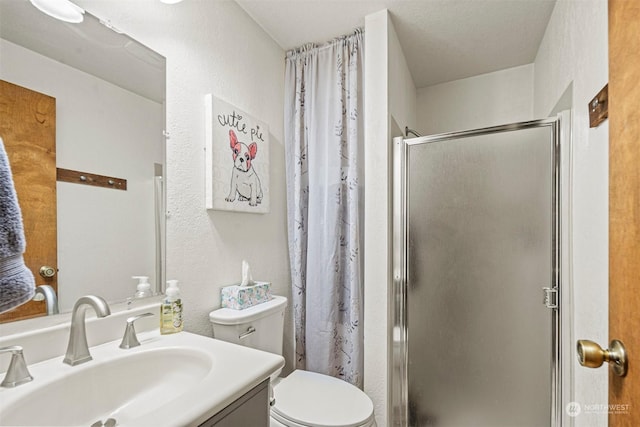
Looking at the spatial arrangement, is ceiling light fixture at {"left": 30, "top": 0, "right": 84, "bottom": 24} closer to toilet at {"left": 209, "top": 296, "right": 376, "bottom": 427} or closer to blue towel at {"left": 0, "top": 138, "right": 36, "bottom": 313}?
blue towel at {"left": 0, "top": 138, "right": 36, "bottom": 313}

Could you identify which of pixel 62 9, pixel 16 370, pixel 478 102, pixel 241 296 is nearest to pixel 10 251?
pixel 16 370

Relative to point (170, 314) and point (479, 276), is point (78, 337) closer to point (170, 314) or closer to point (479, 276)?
point (170, 314)

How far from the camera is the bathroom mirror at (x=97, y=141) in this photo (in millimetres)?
868

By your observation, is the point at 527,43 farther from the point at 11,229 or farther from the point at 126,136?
the point at 11,229

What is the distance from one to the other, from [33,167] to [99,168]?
0.56 ft

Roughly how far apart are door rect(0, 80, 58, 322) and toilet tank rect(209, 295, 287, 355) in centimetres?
60

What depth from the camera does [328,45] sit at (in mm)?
1922

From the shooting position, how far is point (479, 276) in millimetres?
1548

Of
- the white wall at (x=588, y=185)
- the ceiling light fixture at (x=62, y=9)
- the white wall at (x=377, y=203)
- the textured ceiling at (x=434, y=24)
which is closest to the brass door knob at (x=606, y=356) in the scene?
the white wall at (x=588, y=185)

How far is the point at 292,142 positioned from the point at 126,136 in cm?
101

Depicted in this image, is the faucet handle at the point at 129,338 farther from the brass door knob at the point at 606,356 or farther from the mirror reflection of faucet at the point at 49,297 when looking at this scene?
the brass door knob at the point at 606,356

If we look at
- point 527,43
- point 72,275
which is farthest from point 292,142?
point 527,43

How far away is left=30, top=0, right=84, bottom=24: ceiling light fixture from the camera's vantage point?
89cm

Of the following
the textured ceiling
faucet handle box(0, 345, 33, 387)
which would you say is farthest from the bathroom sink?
the textured ceiling
